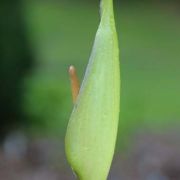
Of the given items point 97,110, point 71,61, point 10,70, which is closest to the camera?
point 97,110

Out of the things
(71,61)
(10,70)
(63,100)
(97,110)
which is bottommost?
(71,61)

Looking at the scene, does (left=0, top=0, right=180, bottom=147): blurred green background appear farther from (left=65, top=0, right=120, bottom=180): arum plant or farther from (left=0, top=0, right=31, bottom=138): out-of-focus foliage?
(left=65, top=0, right=120, bottom=180): arum plant

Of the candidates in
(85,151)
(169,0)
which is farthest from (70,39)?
(85,151)

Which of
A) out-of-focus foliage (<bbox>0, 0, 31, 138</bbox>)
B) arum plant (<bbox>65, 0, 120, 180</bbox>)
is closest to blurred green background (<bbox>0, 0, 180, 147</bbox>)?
out-of-focus foliage (<bbox>0, 0, 31, 138</bbox>)

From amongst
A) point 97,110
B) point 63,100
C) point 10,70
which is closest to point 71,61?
point 63,100

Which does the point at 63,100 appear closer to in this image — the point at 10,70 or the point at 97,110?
the point at 10,70

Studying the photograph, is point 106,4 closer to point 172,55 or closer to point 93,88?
point 93,88

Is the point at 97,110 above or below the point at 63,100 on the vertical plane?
above
